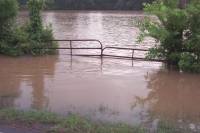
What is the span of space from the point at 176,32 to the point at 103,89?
227 inches

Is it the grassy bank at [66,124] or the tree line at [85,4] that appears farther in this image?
the tree line at [85,4]

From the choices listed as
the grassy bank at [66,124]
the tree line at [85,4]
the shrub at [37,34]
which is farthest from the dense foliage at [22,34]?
the tree line at [85,4]

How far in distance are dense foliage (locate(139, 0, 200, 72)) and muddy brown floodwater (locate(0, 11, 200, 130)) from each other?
667 millimetres

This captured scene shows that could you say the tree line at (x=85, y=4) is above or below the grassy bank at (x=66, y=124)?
above

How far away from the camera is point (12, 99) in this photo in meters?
13.5

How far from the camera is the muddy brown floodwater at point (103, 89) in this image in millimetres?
12191

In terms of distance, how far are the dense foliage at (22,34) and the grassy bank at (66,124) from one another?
13456 millimetres

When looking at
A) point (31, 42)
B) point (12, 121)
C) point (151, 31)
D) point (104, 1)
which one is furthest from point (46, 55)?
point (104, 1)

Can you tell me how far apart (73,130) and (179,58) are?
11.2m

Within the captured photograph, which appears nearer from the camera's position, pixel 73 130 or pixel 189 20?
pixel 73 130

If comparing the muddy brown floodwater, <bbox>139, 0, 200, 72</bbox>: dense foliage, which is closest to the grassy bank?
the muddy brown floodwater

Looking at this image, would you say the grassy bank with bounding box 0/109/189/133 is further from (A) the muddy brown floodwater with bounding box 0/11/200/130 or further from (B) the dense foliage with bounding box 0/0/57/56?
(B) the dense foliage with bounding box 0/0/57/56

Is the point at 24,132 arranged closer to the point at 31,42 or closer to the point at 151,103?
the point at 151,103

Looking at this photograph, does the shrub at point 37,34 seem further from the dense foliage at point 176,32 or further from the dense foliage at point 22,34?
the dense foliage at point 176,32
